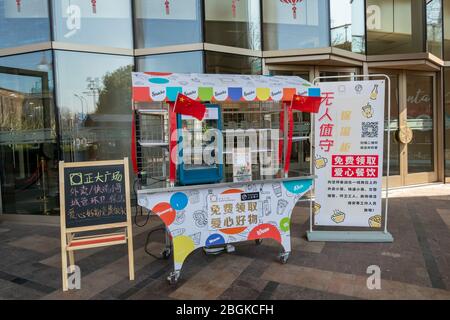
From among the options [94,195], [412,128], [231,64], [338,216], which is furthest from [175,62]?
[412,128]

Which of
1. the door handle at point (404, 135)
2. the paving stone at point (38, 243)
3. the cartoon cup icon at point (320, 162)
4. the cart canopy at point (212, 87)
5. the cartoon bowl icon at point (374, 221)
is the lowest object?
the paving stone at point (38, 243)

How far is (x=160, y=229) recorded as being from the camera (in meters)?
4.73

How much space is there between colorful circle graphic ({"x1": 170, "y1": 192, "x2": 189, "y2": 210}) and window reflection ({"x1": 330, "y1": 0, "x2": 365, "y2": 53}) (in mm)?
4516

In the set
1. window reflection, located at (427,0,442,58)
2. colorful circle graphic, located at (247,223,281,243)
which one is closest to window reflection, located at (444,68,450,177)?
window reflection, located at (427,0,442,58)

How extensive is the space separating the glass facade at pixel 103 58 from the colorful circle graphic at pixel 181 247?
2749mm

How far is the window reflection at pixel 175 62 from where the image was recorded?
546 centimetres

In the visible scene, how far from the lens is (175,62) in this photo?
5.51 meters

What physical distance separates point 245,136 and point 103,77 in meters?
3.16

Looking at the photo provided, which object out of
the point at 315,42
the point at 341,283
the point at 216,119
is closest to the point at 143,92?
the point at 216,119

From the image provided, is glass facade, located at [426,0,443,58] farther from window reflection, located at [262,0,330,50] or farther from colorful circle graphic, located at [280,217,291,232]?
colorful circle graphic, located at [280,217,291,232]

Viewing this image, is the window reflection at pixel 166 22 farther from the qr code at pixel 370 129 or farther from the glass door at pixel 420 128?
the glass door at pixel 420 128

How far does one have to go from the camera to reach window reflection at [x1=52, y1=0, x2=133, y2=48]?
203 inches

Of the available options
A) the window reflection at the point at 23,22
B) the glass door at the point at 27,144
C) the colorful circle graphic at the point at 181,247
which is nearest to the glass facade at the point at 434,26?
the colorful circle graphic at the point at 181,247
